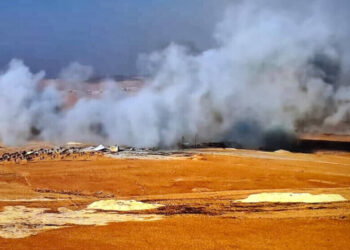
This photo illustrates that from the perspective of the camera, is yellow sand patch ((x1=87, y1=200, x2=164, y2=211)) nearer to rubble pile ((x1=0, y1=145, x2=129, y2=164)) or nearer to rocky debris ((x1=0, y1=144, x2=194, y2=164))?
rocky debris ((x1=0, y1=144, x2=194, y2=164))

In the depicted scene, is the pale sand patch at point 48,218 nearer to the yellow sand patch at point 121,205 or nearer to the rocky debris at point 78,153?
the yellow sand patch at point 121,205

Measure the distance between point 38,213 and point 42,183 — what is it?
20.5ft

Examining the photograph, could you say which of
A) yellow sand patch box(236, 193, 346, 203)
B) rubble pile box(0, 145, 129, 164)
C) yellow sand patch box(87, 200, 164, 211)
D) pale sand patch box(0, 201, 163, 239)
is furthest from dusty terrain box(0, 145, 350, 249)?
rubble pile box(0, 145, 129, 164)

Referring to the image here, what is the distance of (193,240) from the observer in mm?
12062

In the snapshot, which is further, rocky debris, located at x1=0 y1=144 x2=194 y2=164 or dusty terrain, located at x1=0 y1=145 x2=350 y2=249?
rocky debris, located at x1=0 y1=144 x2=194 y2=164

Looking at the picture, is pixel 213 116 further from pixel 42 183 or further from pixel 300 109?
pixel 42 183

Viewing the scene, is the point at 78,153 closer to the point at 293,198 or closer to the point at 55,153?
the point at 55,153

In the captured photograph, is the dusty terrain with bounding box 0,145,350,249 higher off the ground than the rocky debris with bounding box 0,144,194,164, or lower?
lower

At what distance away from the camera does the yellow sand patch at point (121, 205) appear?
1573cm

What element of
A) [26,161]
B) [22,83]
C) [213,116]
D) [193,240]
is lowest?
[193,240]

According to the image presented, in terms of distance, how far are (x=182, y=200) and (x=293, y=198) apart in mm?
3903

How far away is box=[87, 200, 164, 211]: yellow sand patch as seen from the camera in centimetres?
1573

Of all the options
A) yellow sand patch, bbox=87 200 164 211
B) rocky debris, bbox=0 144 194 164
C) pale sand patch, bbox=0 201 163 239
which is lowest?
pale sand patch, bbox=0 201 163 239

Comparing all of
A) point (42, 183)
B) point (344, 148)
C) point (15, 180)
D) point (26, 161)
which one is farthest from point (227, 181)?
point (344, 148)
